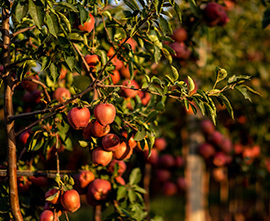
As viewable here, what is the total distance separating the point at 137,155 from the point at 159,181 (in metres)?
1.64

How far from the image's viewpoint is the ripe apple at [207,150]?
290cm

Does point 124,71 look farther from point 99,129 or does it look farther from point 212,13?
point 212,13

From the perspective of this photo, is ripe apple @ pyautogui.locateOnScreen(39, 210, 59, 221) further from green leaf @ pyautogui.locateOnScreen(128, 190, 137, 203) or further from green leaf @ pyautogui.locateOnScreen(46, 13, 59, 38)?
green leaf @ pyautogui.locateOnScreen(46, 13, 59, 38)

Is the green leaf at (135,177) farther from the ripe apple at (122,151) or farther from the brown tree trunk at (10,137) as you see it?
the brown tree trunk at (10,137)

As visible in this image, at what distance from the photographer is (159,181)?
3.28 m

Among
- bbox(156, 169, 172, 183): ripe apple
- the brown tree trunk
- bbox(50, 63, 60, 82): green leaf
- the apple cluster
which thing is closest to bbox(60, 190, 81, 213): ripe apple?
the brown tree trunk

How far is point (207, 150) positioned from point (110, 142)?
6.09ft

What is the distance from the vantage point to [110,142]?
3.95 feet

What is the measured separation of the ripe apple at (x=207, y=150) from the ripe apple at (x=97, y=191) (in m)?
1.63

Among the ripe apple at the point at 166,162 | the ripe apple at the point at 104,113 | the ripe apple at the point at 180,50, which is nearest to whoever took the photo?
the ripe apple at the point at 104,113

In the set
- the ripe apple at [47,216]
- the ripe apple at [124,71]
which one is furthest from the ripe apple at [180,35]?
the ripe apple at [47,216]

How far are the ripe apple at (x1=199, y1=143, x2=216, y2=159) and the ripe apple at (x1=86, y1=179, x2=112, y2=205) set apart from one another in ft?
5.36

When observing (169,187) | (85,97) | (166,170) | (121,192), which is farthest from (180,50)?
(169,187)

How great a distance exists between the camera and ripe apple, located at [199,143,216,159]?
9.51 ft
